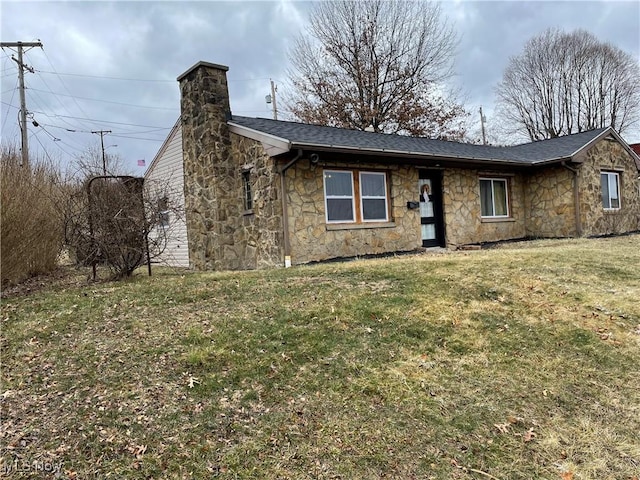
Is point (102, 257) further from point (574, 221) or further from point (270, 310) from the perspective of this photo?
Result: point (574, 221)

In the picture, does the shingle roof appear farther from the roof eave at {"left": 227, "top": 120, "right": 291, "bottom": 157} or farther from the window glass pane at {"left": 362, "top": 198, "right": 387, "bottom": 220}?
the window glass pane at {"left": 362, "top": 198, "right": 387, "bottom": 220}

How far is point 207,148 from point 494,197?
9011 millimetres

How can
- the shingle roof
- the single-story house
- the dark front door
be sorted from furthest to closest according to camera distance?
the dark front door
the shingle roof
the single-story house

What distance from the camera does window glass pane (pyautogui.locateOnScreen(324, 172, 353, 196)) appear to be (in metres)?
11.0

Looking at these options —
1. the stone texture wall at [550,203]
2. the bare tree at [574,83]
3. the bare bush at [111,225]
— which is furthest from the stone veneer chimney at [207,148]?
the bare tree at [574,83]

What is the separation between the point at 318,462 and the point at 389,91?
26.0m

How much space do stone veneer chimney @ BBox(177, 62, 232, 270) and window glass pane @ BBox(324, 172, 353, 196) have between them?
2853 millimetres

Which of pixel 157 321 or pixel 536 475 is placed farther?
pixel 157 321

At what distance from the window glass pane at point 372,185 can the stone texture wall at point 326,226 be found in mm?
210

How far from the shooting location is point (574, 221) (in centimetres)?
1457

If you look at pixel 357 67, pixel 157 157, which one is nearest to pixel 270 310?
pixel 157 157

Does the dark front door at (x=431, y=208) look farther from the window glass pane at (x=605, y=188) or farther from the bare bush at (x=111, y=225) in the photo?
the bare bush at (x=111, y=225)

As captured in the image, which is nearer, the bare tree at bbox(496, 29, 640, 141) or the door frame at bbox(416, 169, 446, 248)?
the door frame at bbox(416, 169, 446, 248)

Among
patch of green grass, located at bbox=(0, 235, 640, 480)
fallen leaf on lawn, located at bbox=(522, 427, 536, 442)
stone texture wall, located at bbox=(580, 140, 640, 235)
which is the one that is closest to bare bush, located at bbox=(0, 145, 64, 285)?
patch of green grass, located at bbox=(0, 235, 640, 480)
